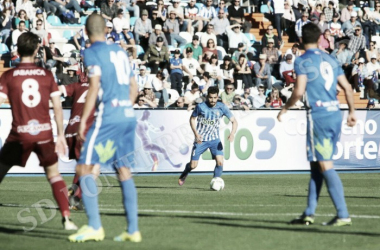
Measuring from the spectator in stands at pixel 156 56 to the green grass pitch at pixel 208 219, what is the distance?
864 cm

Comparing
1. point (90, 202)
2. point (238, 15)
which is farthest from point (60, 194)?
point (238, 15)

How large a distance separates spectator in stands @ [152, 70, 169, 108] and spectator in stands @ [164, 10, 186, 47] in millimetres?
2631

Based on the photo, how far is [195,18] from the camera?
29.1m

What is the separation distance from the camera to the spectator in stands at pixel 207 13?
29.3 m

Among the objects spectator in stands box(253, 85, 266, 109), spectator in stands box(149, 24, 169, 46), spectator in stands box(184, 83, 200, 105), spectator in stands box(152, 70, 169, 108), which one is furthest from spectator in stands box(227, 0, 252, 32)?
spectator in stands box(184, 83, 200, 105)

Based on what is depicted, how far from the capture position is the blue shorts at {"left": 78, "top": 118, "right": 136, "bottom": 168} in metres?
8.45

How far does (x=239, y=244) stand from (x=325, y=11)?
2436 cm

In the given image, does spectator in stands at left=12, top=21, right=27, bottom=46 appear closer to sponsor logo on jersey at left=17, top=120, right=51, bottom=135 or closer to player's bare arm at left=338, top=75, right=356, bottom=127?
sponsor logo on jersey at left=17, top=120, right=51, bottom=135

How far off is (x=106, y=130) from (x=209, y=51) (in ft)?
63.3

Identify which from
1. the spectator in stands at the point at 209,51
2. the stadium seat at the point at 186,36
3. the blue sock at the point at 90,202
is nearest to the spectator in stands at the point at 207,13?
the stadium seat at the point at 186,36

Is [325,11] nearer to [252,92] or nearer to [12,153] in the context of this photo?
[252,92]

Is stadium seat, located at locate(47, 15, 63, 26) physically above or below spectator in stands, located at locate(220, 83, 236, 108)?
above

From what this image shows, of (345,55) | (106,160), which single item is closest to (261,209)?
(106,160)

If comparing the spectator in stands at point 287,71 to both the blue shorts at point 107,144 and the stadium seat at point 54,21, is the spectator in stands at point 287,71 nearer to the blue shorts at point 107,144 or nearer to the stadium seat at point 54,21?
the stadium seat at point 54,21
